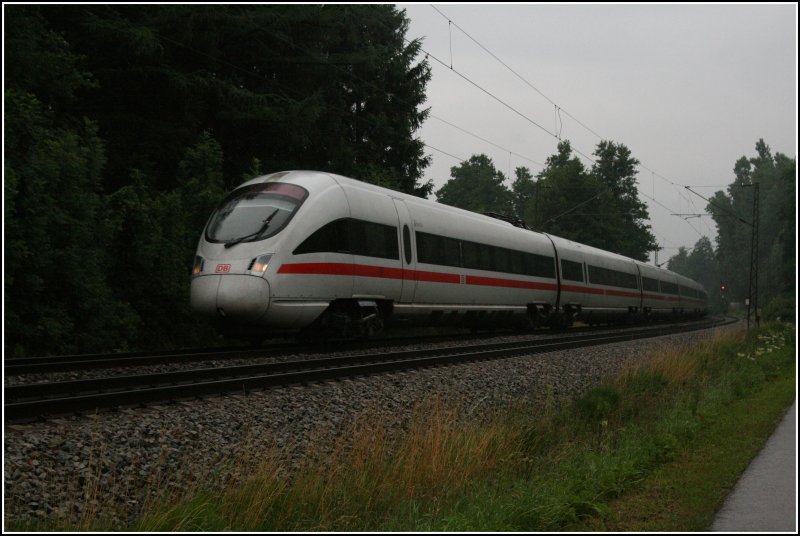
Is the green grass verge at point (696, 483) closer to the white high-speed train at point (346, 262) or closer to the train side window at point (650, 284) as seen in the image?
the white high-speed train at point (346, 262)

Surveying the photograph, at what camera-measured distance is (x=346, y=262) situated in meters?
14.2

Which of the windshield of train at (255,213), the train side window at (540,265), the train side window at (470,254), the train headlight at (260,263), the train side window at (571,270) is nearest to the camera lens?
the train headlight at (260,263)

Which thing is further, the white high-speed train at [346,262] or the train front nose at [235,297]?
the white high-speed train at [346,262]

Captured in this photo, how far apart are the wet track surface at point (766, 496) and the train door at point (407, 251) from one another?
9.22m

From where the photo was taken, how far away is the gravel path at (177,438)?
5.13 m

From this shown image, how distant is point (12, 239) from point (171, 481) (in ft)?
29.9

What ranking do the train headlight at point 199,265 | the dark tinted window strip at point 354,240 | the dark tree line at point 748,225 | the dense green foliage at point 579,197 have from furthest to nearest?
1. the dark tree line at point 748,225
2. the dense green foliage at point 579,197
3. the dark tinted window strip at point 354,240
4. the train headlight at point 199,265

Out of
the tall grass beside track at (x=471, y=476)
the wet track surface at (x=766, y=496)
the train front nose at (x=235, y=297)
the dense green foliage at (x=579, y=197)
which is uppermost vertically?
the dense green foliage at (x=579, y=197)

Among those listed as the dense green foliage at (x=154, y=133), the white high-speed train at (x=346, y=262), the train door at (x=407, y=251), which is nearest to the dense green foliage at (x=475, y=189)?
the dense green foliage at (x=154, y=133)

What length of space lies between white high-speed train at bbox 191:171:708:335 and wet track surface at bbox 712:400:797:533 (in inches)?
312

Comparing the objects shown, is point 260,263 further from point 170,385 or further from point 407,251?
point 407,251

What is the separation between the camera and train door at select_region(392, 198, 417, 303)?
16.2 metres

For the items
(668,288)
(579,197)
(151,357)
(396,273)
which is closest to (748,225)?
(579,197)

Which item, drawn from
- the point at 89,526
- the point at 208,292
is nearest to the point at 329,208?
the point at 208,292
